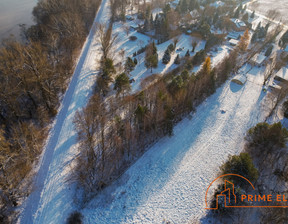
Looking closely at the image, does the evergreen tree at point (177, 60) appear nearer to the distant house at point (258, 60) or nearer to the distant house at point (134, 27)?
the distant house at point (258, 60)

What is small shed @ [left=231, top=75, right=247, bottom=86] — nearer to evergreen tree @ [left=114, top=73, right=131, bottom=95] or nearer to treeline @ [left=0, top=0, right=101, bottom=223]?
evergreen tree @ [left=114, top=73, right=131, bottom=95]

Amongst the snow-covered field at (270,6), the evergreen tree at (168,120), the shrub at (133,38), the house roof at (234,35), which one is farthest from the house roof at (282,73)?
the snow-covered field at (270,6)

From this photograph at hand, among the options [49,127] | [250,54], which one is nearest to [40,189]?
[49,127]

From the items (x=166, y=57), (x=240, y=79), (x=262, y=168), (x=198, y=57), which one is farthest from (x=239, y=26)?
(x=262, y=168)

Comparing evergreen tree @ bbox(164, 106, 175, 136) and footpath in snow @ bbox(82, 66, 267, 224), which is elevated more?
evergreen tree @ bbox(164, 106, 175, 136)

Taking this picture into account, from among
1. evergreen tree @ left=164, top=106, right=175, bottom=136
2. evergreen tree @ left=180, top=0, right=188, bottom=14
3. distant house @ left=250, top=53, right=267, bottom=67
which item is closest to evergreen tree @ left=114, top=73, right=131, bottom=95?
evergreen tree @ left=164, top=106, right=175, bottom=136

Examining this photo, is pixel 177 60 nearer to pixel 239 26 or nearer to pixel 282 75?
pixel 282 75
